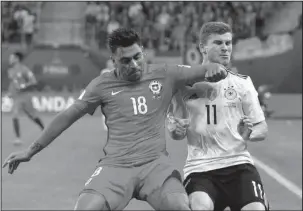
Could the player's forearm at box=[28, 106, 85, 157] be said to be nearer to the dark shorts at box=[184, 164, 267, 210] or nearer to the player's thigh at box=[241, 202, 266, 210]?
the dark shorts at box=[184, 164, 267, 210]

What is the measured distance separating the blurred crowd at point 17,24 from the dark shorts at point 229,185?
20.6 meters

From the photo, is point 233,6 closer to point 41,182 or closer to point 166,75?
point 41,182

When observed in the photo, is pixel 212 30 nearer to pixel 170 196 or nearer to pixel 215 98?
pixel 215 98

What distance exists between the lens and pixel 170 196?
4531 mm

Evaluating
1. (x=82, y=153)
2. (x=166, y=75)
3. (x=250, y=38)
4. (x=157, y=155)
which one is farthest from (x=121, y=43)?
(x=250, y=38)

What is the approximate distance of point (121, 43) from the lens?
483cm

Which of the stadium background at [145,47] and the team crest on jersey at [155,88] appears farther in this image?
the stadium background at [145,47]

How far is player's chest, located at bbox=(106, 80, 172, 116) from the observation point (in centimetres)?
483

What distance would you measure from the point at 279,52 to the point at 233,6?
149 inches

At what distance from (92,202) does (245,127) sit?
130cm

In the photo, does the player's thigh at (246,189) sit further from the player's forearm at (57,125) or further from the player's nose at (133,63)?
the player's forearm at (57,125)

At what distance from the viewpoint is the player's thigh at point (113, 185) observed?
4.59 m

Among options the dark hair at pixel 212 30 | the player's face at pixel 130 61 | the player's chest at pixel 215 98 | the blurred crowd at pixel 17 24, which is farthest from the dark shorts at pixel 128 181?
the blurred crowd at pixel 17 24

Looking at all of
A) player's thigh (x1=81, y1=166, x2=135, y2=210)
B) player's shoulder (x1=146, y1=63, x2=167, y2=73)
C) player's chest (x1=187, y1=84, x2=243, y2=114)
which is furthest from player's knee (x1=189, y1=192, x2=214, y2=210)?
player's shoulder (x1=146, y1=63, x2=167, y2=73)
